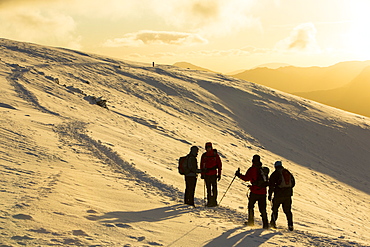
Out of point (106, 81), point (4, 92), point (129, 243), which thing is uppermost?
point (106, 81)

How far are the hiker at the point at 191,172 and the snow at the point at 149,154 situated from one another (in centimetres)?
36

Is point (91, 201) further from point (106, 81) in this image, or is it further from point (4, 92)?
point (106, 81)

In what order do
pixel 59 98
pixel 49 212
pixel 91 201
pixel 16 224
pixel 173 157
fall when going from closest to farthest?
pixel 16 224, pixel 49 212, pixel 91 201, pixel 173 157, pixel 59 98

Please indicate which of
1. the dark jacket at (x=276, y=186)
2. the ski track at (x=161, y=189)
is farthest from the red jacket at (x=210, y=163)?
the dark jacket at (x=276, y=186)

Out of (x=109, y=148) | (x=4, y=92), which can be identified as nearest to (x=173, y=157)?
(x=109, y=148)

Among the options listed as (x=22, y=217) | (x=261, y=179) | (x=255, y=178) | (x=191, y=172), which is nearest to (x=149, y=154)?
(x=191, y=172)

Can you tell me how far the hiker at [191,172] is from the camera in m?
8.15

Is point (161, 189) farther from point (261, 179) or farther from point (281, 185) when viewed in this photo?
point (281, 185)

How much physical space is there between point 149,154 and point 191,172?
214 inches

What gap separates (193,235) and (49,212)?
2736 millimetres

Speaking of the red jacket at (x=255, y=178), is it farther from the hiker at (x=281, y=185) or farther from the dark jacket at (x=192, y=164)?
the dark jacket at (x=192, y=164)

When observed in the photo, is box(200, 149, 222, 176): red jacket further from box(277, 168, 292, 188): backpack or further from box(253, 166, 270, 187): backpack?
box(277, 168, 292, 188): backpack

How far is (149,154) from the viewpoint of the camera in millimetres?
13367

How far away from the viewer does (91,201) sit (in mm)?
6859
